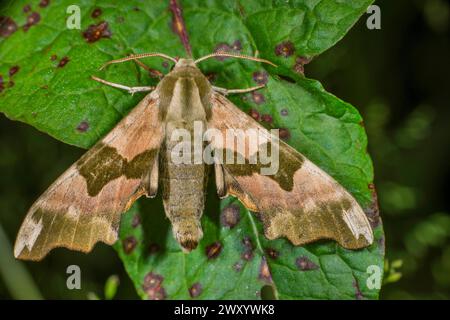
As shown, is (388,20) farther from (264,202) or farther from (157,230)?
(157,230)

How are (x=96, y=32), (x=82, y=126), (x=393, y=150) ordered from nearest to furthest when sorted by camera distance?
(x=82, y=126) < (x=96, y=32) < (x=393, y=150)

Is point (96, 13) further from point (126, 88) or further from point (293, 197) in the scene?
point (293, 197)

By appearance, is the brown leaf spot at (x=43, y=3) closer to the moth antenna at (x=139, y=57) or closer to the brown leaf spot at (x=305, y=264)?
the moth antenna at (x=139, y=57)

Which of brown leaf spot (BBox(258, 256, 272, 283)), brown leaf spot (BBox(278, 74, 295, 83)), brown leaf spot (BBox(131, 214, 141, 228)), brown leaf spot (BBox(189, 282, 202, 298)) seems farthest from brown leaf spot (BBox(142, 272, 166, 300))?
brown leaf spot (BBox(278, 74, 295, 83))

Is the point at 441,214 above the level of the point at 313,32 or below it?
below

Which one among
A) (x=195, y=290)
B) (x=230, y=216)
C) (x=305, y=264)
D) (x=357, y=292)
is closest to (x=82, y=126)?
(x=230, y=216)

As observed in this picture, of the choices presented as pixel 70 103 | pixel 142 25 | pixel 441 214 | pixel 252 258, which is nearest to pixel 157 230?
pixel 252 258
